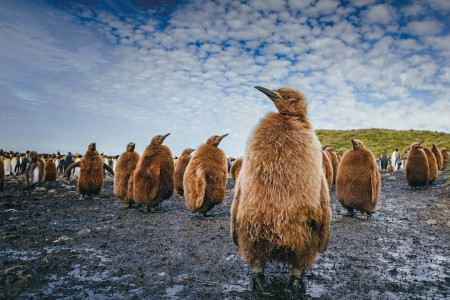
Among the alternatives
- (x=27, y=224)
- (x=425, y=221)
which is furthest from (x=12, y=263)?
(x=425, y=221)

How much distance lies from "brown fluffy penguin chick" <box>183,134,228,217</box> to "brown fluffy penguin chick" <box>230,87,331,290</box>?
332 cm

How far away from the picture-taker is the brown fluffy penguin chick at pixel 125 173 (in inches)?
303

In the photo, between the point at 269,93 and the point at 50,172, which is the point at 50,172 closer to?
the point at 50,172

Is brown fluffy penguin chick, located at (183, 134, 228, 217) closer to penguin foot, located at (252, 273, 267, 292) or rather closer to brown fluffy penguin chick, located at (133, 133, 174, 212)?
brown fluffy penguin chick, located at (133, 133, 174, 212)

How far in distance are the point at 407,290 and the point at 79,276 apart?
3268 millimetres

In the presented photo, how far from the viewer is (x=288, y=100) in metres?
3.03

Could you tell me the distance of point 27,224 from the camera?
6262 mm

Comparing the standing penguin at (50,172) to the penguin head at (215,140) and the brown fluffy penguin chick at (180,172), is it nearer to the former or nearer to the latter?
the brown fluffy penguin chick at (180,172)

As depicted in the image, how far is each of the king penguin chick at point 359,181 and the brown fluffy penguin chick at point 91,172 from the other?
6465 millimetres

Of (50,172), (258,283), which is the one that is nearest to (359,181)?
(258,283)

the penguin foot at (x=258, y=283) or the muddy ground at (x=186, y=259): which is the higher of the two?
the penguin foot at (x=258, y=283)

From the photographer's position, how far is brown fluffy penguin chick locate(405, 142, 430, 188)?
37.7 ft

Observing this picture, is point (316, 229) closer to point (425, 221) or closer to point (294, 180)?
point (294, 180)

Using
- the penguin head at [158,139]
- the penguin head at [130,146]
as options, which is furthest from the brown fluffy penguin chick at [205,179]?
the penguin head at [130,146]
